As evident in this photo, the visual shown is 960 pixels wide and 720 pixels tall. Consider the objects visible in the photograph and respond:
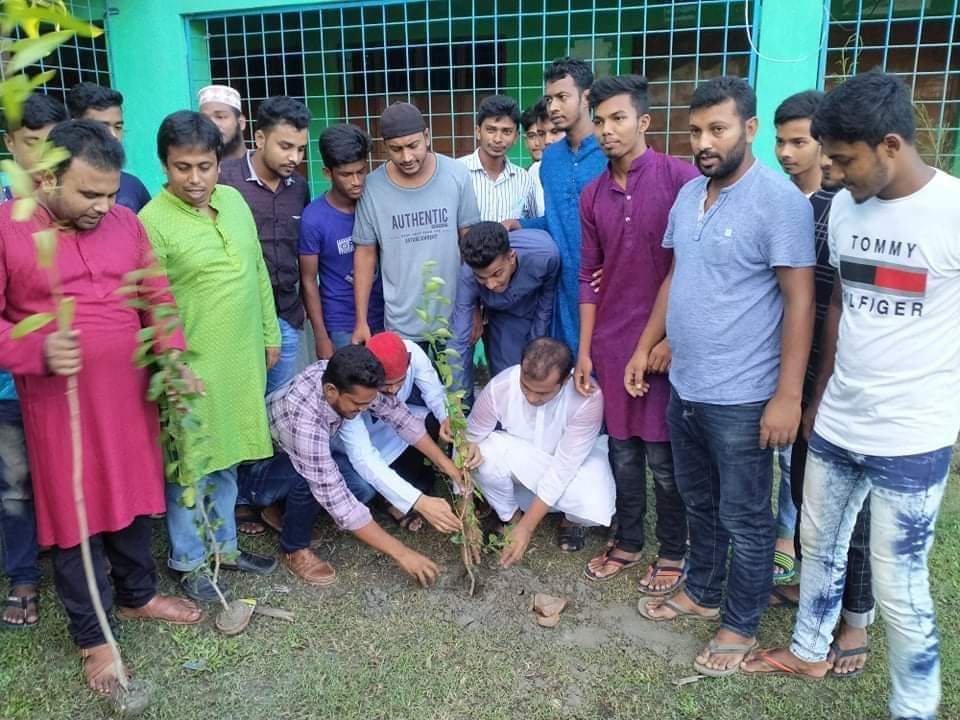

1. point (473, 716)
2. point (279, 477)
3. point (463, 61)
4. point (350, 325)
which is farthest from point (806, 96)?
point (463, 61)

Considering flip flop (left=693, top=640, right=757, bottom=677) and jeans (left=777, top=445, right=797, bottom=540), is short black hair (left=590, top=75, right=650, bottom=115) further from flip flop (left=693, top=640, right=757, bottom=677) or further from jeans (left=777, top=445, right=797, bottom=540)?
flip flop (left=693, top=640, right=757, bottom=677)

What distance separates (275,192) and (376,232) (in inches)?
21.7

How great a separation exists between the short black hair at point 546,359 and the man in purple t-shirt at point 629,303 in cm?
6

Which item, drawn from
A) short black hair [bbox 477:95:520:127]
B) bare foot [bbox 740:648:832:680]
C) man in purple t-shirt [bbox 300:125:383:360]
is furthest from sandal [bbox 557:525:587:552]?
short black hair [bbox 477:95:520:127]

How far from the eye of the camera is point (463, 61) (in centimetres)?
600

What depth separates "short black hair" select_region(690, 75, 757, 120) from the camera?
2.35 metres

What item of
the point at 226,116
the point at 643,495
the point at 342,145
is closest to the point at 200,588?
the point at 643,495

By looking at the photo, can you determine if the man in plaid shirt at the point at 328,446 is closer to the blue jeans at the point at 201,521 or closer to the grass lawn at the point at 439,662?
the grass lawn at the point at 439,662

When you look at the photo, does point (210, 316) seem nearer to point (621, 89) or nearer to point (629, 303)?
point (629, 303)

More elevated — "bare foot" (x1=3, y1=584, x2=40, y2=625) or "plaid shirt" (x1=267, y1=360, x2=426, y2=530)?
"plaid shirt" (x1=267, y1=360, x2=426, y2=530)

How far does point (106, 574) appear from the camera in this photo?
3064 mm

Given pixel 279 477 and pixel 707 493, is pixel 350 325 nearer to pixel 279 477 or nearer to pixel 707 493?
pixel 279 477

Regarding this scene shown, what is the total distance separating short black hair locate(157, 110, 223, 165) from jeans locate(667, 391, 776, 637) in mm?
1857

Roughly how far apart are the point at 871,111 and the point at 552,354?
1498 millimetres
